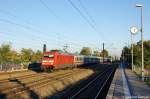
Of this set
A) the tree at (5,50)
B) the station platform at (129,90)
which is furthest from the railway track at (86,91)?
the tree at (5,50)

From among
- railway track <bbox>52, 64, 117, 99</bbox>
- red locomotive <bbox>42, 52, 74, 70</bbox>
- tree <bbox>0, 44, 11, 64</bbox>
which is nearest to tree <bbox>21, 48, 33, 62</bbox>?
tree <bbox>0, 44, 11, 64</bbox>

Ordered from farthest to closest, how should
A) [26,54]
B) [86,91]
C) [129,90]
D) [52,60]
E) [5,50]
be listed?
[26,54] → [5,50] → [52,60] → [86,91] → [129,90]

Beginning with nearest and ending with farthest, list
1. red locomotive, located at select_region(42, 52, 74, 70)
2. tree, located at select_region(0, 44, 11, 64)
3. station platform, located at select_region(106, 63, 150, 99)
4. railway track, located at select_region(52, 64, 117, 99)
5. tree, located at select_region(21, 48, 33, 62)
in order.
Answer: station platform, located at select_region(106, 63, 150, 99) → railway track, located at select_region(52, 64, 117, 99) → red locomotive, located at select_region(42, 52, 74, 70) → tree, located at select_region(0, 44, 11, 64) → tree, located at select_region(21, 48, 33, 62)

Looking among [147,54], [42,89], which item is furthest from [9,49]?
[42,89]

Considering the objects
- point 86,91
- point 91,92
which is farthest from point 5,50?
point 91,92

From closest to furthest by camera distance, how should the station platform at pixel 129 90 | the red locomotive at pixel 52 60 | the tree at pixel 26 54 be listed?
the station platform at pixel 129 90
the red locomotive at pixel 52 60
the tree at pixel 26 54

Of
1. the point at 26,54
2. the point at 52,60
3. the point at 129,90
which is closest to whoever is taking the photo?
the point at 129,90

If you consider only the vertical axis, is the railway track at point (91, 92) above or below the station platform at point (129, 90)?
below

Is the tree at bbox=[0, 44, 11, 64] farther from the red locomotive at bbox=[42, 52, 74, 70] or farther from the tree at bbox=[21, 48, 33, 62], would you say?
the red locomotive at bbox=[42, 52, 74, 70]

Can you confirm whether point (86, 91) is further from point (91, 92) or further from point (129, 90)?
point (129, 90)

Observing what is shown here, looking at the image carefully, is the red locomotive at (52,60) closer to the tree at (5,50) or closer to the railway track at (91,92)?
the railway track at (91,92)

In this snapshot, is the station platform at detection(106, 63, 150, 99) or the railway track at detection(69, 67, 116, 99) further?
the railway track at detection(69, 67, 116, 99)

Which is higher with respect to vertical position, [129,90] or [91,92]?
[129,90]

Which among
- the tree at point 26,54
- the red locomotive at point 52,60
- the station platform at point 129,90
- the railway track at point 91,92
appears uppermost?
the tree at point 26,54
